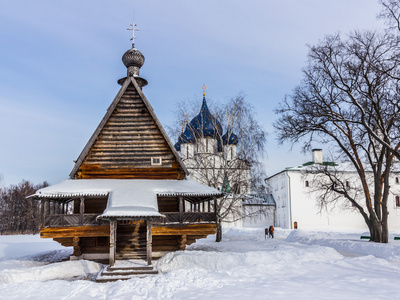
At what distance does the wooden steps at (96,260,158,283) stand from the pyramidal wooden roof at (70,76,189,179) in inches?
195

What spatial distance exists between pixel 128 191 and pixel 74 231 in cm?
287

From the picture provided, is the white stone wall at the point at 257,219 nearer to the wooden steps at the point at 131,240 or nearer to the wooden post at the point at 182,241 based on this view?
the wooden post at the point at 182,241

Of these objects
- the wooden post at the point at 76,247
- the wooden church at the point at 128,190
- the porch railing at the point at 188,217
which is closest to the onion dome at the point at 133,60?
the wooden church at the point at 128,190

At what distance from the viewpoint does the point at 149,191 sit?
14859 mm

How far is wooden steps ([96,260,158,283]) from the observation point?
37.6 ft

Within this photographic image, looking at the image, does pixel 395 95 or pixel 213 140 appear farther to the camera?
pixel 213 140

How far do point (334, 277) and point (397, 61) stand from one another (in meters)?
12.2

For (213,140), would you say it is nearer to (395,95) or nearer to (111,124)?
(111,124)

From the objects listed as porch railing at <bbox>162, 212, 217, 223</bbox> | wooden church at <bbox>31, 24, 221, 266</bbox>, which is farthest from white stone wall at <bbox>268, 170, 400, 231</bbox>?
porch railing at <bbox>162, 212, 217, 223</bbox>

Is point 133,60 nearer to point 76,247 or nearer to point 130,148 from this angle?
point 130,148

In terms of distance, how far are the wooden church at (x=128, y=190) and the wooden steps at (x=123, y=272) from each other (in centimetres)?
231

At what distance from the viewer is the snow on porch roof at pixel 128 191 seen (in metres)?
13.3

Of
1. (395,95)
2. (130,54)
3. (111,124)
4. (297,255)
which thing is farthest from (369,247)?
(130,54)

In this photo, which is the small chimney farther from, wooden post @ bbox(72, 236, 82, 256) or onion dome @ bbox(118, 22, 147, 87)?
wooden post @ bbox(72, 236, 82, 256)
